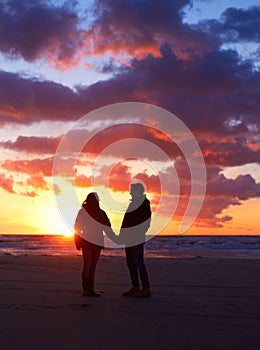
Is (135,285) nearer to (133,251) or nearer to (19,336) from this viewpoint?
(133,251)

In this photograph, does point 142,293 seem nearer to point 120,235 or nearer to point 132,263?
point 132,263

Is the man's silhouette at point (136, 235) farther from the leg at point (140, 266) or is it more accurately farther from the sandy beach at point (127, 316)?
the sandy beach at point (127, 316)

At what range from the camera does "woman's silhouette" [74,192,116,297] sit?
965cm

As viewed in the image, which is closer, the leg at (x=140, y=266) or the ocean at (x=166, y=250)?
the leg at (x=140, y=266)

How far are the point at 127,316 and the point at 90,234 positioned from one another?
99.1 inches

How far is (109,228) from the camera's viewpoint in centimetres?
994

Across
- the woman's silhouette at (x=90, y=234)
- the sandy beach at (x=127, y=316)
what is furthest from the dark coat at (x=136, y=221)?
the sandy beach at (x=127, y=316)

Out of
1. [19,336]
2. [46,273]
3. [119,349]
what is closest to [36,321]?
[19,336]

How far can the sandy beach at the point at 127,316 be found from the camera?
5898mm

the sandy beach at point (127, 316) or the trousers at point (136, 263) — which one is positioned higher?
the trousers at point (136, 263)

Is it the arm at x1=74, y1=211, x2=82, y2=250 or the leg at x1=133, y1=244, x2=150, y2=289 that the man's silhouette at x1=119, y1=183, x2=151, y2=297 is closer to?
the leg at x1=133, y1=244, x2=150, y2=289

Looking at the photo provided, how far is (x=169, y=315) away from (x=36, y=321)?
1956mm

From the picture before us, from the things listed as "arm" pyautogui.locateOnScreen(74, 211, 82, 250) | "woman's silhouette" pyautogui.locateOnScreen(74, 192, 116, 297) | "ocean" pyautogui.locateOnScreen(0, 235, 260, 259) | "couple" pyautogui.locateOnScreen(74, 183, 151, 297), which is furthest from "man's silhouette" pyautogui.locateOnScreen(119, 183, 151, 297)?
"ocean" pyautogui.locateOnScreen(0, 235, 260, 259)

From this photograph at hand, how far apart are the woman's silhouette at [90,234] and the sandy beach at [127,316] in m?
0.39
